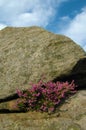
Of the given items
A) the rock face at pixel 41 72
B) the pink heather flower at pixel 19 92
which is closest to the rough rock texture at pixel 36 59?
the rock face at pixel 41 72

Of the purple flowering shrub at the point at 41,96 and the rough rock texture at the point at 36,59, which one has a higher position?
the rough rock texture at the point at 36,59

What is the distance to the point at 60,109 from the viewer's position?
15.7 m

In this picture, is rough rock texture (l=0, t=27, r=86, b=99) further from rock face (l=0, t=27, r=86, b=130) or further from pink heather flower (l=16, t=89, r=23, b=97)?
pink heather flower (l=16, t=89, r=23, b=97)

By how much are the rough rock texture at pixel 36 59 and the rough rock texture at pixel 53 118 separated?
4.21 feet

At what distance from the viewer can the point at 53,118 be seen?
14742 millimetres

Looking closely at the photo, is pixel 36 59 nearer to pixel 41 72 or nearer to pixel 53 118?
pixel 41 72

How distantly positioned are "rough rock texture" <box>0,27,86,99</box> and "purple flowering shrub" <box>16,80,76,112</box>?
A: 0.39 meters

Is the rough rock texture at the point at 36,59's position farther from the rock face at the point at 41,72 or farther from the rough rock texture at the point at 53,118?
the rough rock texture at the point at 53,118

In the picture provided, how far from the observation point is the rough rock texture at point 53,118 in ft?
46.9

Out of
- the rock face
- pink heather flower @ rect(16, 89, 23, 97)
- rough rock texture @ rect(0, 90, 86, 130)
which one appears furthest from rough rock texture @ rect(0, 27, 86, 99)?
rough rock texture @ rect(0, 90, 86, 130)

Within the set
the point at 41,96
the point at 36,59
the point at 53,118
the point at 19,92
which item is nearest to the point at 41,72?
the point at 36,59

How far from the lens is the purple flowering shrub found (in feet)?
51.3

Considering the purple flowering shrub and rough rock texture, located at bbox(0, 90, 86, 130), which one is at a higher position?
the purple flowering shrub

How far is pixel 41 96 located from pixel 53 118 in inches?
64.9
